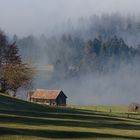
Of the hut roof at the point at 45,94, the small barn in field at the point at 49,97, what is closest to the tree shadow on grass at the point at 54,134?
the small barn in field at the point at 49,97

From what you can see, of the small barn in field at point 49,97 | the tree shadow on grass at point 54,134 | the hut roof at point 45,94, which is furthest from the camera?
the hut roof at point 45,94

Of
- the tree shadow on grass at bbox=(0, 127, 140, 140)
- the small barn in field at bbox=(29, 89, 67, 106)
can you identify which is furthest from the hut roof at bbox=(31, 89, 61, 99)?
the tree shadow on grass at bbox=(0, 127, 140, 140)

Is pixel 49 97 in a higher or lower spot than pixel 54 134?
higher

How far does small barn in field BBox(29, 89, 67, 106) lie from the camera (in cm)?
15000

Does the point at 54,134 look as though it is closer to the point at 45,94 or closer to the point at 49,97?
the point at 49,97

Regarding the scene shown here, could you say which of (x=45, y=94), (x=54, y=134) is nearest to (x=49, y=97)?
(x=45, y=94)

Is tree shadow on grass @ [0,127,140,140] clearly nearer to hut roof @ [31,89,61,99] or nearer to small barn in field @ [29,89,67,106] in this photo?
small barn in field @ [29,89,67,106]

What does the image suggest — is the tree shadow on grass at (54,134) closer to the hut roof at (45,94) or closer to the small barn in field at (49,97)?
the small barn in field at (49,97)

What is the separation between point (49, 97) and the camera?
151 meters

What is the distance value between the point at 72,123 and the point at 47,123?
4942mm

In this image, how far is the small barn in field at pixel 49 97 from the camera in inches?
5906

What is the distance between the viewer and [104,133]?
2127 inches

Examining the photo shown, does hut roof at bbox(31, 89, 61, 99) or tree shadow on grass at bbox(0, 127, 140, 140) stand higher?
hut roof at bbox(31, 89, 61, 99)

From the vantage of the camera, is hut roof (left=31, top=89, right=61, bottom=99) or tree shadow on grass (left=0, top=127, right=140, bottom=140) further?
hut roof (left=31, top=89, right=61, bottom=99)
